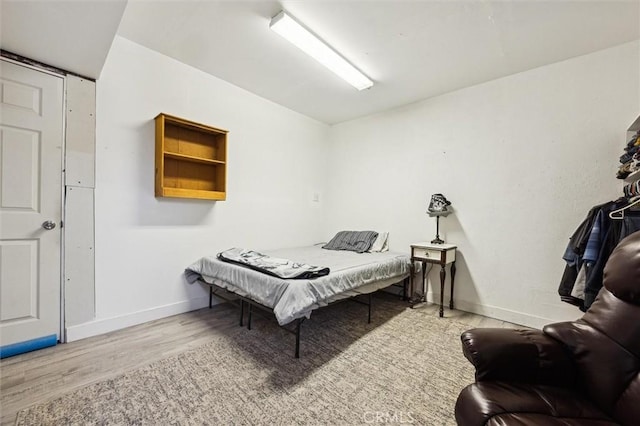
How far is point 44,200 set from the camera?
6.84 feet

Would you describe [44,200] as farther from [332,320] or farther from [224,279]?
[332,320]

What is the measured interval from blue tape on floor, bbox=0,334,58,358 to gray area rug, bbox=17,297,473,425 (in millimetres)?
812

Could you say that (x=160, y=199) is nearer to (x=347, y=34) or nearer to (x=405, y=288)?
(x=347, y=34)

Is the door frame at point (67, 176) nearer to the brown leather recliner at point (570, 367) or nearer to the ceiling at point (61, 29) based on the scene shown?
the ceiling at point (61, 29)

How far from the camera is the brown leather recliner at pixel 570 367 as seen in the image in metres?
0.95

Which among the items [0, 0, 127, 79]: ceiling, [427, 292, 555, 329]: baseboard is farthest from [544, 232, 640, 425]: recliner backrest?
[0, 0, 127, 79]: ceiling

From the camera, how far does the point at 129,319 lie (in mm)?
2463

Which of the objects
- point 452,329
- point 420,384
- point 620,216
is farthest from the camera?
point 452,329

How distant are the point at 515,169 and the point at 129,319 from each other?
413 cm

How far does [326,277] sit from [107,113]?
2425 mm

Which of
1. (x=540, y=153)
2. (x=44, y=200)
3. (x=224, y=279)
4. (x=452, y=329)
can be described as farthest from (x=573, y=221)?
(x=44, y=200)

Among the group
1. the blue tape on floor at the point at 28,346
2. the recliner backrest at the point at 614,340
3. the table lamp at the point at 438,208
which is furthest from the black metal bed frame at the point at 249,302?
the recliner backrest at the point at 614,340

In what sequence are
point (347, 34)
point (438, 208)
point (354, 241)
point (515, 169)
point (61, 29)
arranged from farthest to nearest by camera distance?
point (354, 241)
point (438, 208)
point (515, 169)
point (347, 34)
point (61, 29)

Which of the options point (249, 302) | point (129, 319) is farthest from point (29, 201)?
point (249, 302)
